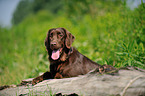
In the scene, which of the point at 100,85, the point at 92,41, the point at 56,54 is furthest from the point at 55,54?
the point at 92,41

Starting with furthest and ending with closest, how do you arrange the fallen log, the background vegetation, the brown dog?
the background vegetation → the brown dog → the fallen log

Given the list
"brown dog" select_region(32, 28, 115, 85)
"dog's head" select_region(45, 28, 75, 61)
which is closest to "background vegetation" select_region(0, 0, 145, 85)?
"brown dog" select_region(32, 28, 115, 85)

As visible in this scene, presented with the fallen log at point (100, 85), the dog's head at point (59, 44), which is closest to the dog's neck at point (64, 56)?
the dog's head at point (59, 44)

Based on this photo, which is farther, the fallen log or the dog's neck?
the dog's neck

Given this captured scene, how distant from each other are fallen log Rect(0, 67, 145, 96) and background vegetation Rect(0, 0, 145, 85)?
116cm

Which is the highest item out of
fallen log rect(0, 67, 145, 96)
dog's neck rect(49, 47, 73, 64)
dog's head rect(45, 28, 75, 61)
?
dog's head rect(45, 28, 75, 61)

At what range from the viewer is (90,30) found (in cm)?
981

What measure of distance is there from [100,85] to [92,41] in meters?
5.95

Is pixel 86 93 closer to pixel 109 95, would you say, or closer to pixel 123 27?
pixel 109 95

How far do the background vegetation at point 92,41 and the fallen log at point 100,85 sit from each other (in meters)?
1.16

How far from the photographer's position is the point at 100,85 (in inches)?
95.6

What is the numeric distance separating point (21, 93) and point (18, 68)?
13.1 ft

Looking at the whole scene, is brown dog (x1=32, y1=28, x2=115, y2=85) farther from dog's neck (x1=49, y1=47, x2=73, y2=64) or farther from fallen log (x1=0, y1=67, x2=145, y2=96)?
fallen log (x1=0, y1=67, x2=145, y2=96)

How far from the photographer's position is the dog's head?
11.9 ft
